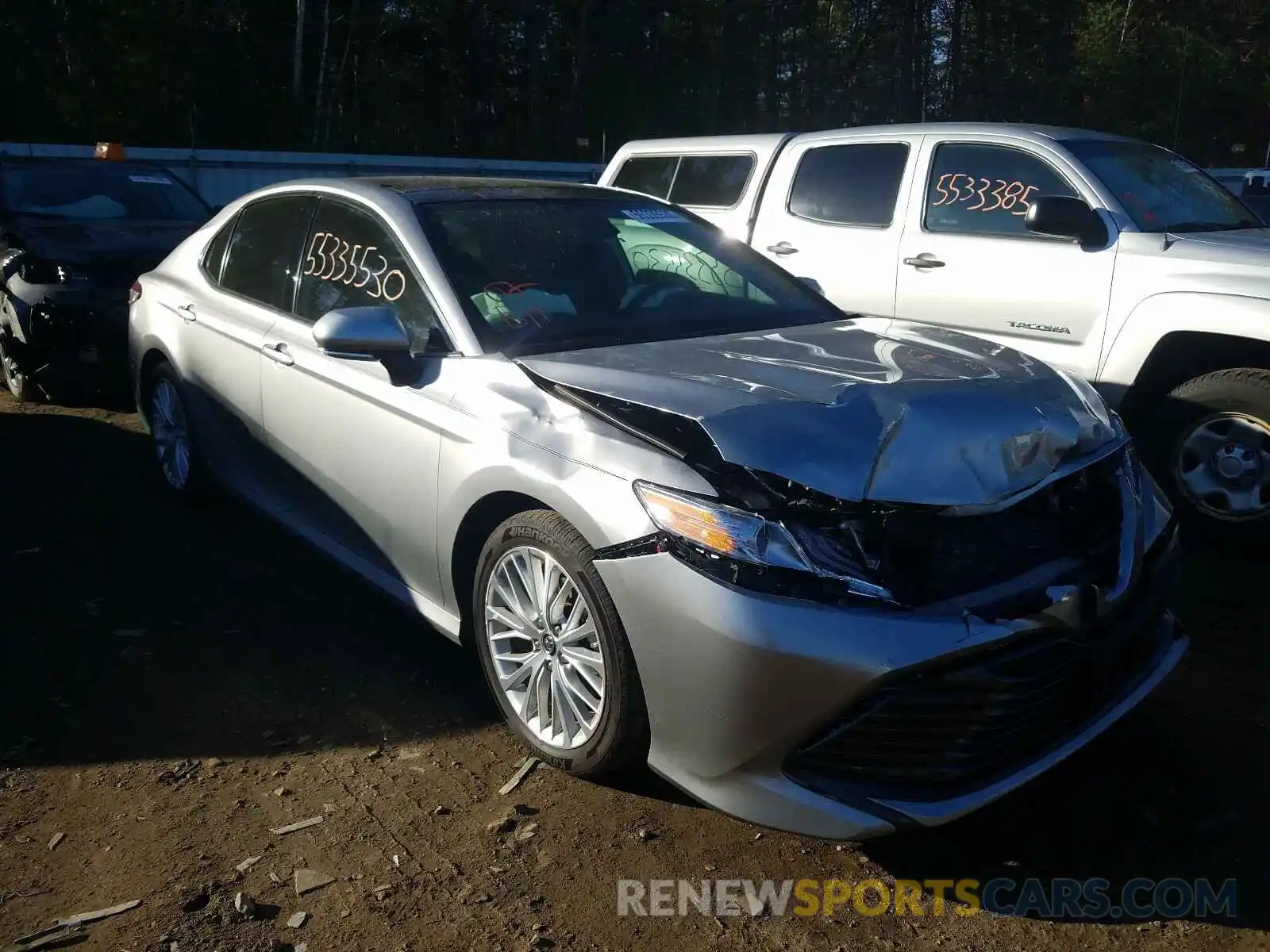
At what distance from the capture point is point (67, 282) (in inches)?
287

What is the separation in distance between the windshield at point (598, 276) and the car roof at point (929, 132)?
2.32 meters

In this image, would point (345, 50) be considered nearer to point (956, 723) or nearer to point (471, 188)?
point (471, 188)

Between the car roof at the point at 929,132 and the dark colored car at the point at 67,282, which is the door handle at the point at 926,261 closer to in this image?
the car roof at the point at 929,132

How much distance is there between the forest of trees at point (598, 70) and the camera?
1104 inches

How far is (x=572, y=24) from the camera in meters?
38.1

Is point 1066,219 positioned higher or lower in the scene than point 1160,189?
lower

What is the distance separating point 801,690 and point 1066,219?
Result: 3635mm

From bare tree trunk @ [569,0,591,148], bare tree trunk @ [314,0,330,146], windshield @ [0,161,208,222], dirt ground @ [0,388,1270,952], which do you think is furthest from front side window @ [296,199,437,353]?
bare tree trunk @ [569,0,591,148]

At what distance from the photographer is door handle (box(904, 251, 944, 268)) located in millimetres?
6043

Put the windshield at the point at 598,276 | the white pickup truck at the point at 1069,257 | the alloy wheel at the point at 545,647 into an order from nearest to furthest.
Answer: the alloy wheel at the point at 545,647 < the windshield at the point at 598,276 < the white pickup truck at the point at 1069,257

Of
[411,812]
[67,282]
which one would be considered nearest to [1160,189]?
[411,812]

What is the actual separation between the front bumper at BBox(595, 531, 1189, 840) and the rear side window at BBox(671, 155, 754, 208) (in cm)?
513

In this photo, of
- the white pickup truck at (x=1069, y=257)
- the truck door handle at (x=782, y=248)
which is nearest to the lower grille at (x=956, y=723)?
the white pickup truck at (x=1069, y=257)

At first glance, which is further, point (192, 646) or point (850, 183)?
point (850, 183)
